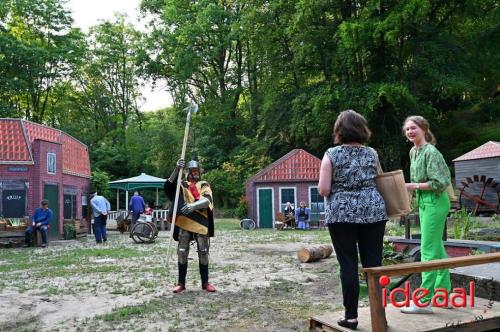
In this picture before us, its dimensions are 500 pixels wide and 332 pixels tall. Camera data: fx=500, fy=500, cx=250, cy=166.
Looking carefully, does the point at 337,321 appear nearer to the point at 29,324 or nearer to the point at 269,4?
the point at 29,324

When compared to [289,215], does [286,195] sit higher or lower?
higher

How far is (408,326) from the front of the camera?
12.1 feet

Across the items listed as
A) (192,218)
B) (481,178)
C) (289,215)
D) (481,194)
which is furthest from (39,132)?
(481,194)

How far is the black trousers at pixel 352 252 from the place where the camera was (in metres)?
3.78

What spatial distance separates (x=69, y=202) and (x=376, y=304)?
20088 mm

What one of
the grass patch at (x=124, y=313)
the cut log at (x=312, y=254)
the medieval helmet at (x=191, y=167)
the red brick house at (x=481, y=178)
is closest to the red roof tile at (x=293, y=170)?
the red brick house at (x=481, y=178)

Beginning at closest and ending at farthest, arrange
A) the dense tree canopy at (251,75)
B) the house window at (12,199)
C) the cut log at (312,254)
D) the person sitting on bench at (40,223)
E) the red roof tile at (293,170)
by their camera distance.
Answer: the cut log at (312,254) < the person sitting on bench at (40,223) < the house window at (12,199) < the red roof tile at (293,170) < the dense tree canopy at (251,75)

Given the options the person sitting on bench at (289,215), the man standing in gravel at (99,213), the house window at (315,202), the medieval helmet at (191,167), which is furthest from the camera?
the house window at (315,202)

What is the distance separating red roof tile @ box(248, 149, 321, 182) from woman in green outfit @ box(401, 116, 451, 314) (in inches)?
842

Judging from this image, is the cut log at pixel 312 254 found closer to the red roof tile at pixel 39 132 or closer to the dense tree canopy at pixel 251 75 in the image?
the red roof tile at pixel 39 132

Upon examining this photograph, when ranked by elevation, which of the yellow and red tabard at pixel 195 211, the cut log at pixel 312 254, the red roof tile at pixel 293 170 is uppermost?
the red roof tile at pixel 293 170

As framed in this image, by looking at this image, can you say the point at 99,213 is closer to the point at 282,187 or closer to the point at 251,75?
the point at 282,187

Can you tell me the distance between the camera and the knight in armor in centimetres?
703

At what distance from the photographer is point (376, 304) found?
345 cm
